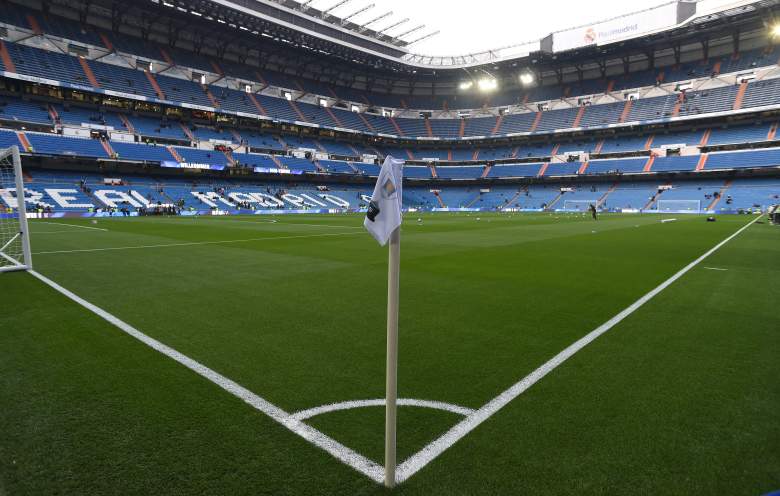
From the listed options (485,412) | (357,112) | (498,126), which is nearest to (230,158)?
(357,112)

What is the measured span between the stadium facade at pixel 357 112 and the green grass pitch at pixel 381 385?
147ft

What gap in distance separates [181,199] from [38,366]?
2073 inches

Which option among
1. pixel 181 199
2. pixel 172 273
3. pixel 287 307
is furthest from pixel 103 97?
pixel 287 307

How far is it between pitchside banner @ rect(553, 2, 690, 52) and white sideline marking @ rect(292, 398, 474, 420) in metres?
74.5

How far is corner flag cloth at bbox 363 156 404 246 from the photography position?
2293 millimetres

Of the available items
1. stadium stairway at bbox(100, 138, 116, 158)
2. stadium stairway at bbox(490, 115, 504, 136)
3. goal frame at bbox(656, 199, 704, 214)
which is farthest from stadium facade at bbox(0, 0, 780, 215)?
stadium stairway at bbox(100, 138, 116, 158)

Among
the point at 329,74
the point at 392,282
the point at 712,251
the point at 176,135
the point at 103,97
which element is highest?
the point at 329,74

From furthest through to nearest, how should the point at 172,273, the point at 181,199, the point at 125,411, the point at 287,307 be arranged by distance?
the point at 181,199
the point at 172,273
the point at 287,307
the point at 125,411

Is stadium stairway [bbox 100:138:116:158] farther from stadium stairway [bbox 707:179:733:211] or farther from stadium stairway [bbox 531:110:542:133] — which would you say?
stadium stairway [bbox 707:179:733:211]

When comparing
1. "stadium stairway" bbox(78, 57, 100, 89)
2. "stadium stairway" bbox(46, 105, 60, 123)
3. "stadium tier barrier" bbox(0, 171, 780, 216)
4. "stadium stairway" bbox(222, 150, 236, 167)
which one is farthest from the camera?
"stadium stairway" bbox(222, 150, 236, 167)

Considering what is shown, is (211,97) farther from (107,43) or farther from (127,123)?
(107,43)

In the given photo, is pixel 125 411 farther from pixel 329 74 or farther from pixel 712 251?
pixel 329 74

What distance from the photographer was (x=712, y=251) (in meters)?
14.1

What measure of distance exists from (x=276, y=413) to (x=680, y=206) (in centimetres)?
7040
